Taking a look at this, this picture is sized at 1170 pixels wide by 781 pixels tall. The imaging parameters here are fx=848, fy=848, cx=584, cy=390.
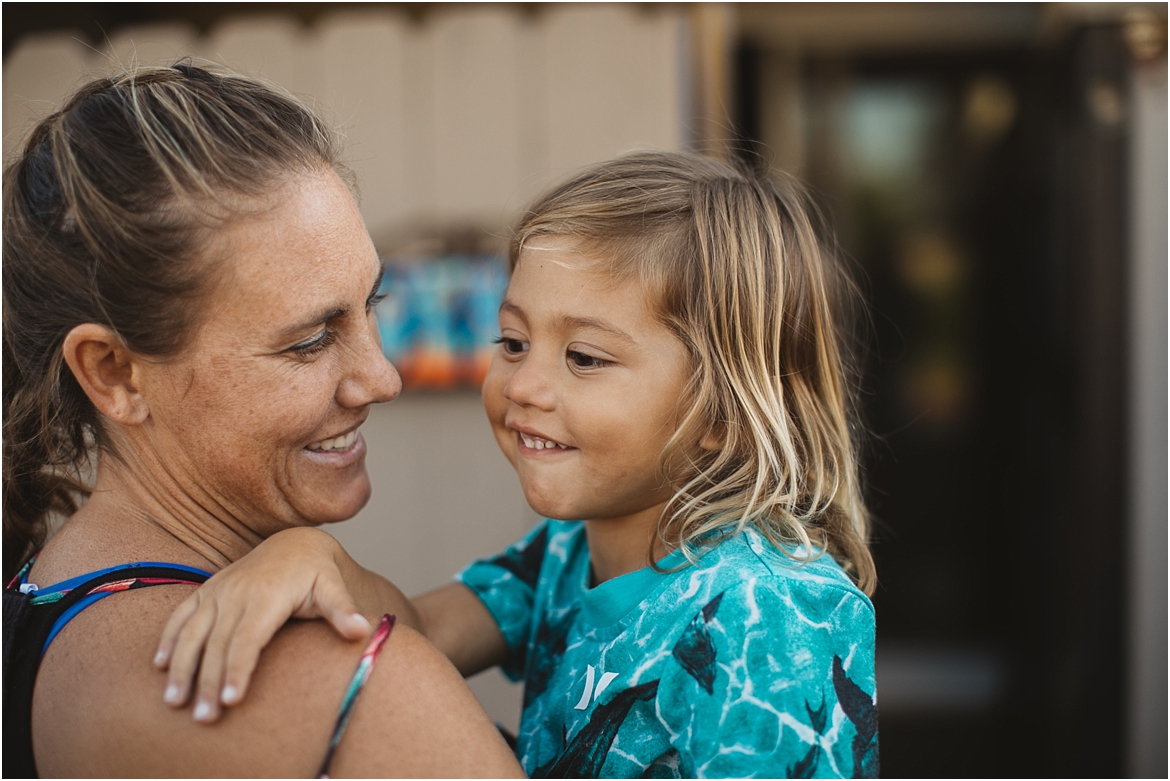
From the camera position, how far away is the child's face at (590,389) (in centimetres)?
150

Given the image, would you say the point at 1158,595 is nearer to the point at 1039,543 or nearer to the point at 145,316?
the point at 1039,543

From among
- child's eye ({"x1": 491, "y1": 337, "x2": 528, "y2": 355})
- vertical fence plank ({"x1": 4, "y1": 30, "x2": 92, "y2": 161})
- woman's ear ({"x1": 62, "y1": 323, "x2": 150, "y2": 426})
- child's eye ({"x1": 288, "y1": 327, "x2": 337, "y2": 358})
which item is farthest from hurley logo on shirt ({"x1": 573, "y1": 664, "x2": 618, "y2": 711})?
vertical fence plank ({"x1": 4, "y1": 30, "x2": 92, "y2": 161})

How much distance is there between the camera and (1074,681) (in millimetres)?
3377

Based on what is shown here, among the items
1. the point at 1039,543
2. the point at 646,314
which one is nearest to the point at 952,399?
the point at 1039,543

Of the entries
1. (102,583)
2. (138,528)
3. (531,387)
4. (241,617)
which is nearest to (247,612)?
(241,617)

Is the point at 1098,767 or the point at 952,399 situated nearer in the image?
the point at 1098,767

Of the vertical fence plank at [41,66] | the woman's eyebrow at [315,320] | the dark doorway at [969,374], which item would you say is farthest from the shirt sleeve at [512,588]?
the vertical fence plank at [41,66]

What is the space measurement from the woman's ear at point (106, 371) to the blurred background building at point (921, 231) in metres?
1.40

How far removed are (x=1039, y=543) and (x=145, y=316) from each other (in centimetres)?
375

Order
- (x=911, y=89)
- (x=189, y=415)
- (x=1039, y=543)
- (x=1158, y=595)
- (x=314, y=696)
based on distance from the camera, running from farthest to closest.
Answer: (x=911, y=89)
(x=1039, y=543)
(x=1158, y=595)
(x=189, y=415)
(x=314, y=696)

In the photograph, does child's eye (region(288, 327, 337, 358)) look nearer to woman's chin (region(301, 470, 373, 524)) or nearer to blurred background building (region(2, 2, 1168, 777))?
woman's chin (region(301, 470, 373, 524))

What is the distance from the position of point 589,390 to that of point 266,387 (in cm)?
54

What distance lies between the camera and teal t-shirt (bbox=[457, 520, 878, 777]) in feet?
3.87

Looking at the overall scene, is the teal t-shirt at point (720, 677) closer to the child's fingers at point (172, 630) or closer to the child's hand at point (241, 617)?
the child's hand at point (241, 617)
